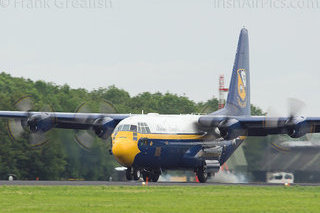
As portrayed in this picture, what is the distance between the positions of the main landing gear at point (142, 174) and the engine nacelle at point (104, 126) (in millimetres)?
3251

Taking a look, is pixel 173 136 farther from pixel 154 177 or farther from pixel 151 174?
pixel 154 177

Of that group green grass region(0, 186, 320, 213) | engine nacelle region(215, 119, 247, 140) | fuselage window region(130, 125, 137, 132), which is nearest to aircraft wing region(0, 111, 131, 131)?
fuselage window region(130, 125, 137, 132)

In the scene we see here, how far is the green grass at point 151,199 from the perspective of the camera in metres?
24.8

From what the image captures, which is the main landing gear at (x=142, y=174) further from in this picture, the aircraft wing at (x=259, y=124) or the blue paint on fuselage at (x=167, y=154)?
the aircraft wing at (x=259, y=124)

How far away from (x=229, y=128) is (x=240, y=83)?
9.57 m

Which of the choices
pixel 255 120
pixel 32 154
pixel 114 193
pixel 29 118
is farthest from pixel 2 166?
pixel 114 193

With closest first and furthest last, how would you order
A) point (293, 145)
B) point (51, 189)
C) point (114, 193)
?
point (114, 193)
point (51, 189)
point (293, 145)

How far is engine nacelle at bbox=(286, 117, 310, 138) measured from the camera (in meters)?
40.4

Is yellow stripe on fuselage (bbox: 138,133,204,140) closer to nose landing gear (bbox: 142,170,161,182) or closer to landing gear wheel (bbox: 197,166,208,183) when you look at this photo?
landing gear wheel (bbox: 197,166,208,183)

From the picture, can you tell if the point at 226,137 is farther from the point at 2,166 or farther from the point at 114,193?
the point at 2,166

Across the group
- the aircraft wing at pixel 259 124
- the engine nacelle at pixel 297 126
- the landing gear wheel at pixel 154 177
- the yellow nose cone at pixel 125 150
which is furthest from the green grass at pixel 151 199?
the landing gear wheel at pixel 154 177

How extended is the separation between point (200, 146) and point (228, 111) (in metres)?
5.21

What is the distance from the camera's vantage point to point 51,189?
33375 millimetres

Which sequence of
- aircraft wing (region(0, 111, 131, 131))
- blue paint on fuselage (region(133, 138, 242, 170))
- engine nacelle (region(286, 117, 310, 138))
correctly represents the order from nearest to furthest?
engine nacelle (region(286, 117, 310, 138)) → blue paint on fuselage (region(133, 138, 242, 170)) → aircraft wing (region(0, 111, 131, 131))
